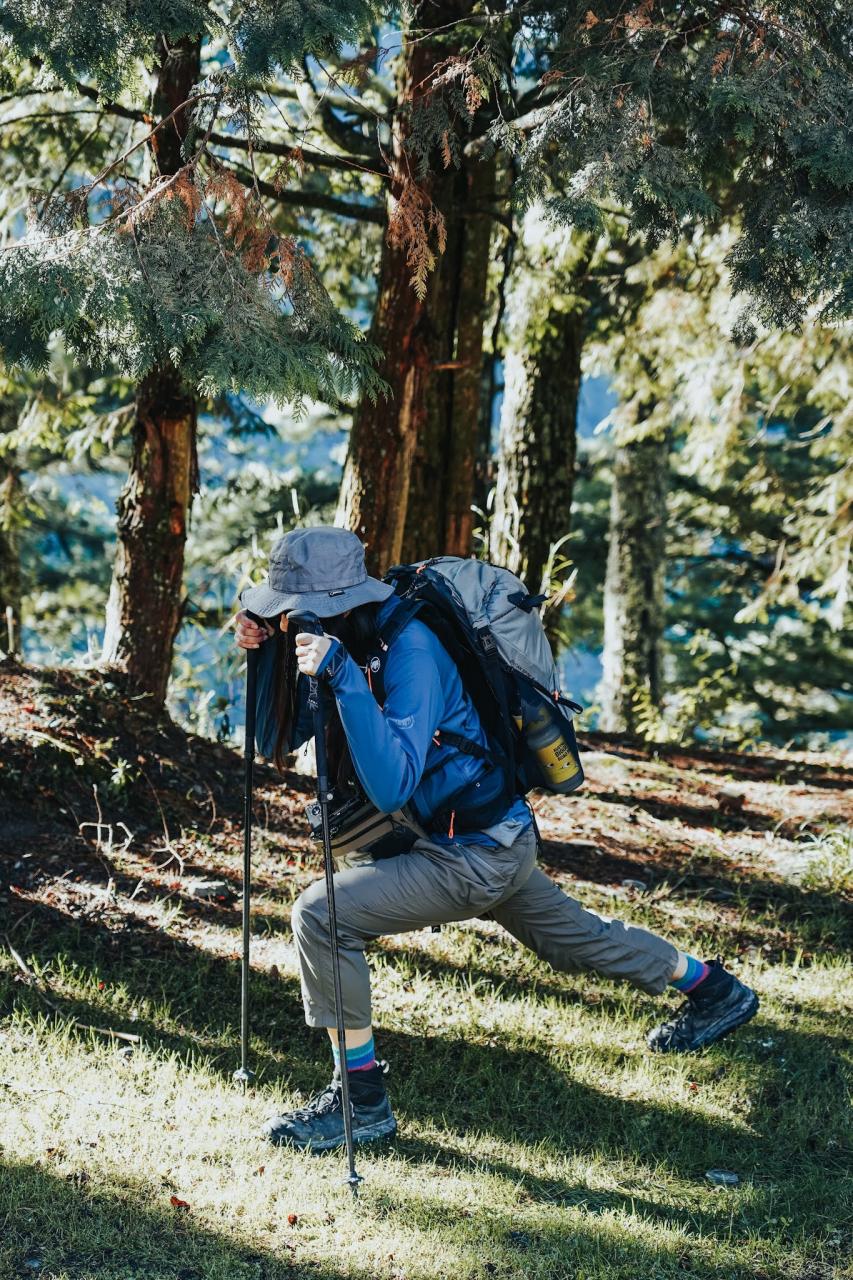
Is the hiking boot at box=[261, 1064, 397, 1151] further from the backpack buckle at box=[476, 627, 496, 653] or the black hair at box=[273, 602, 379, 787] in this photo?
the backpack buckle at box=[476, 627, 496, 653]

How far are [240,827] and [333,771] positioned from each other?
8.52ft

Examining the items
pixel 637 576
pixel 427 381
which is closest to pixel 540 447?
pixel 427 381

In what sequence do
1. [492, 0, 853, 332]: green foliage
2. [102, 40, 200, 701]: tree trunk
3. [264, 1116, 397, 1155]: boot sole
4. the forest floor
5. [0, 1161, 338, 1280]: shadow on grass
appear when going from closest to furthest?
[0, 1161, 338, 1280]: shadow on grass, the forest floor, [264, 1116, 397, 1155]: boot sole, [492, 0, 853, 332]: green foliage, [102, 40, 200, 701]: tree trunk

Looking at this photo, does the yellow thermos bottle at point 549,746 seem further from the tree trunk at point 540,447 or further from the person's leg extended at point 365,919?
the tree trunk at point 540,447

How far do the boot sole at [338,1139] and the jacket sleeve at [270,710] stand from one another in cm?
127

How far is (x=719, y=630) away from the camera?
66.8 ft

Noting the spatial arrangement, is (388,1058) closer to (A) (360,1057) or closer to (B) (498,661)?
(A) (360,1057)

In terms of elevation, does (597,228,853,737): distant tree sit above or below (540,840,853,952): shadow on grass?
above

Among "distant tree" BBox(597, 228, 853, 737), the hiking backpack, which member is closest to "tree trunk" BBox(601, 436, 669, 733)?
"distant tree" BBox(597, 228, 853, 737)

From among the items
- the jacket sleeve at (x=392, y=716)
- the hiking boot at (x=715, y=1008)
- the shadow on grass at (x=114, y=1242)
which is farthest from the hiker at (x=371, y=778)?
the hiking boot at (x=715, y=1008)

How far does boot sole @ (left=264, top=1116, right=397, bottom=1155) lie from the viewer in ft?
12.9

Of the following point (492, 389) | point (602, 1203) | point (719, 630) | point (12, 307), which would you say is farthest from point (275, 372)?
point (719, 630)

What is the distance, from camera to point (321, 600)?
369 cm

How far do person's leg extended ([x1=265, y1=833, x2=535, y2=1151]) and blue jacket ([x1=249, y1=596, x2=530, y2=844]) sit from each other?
0.11m
